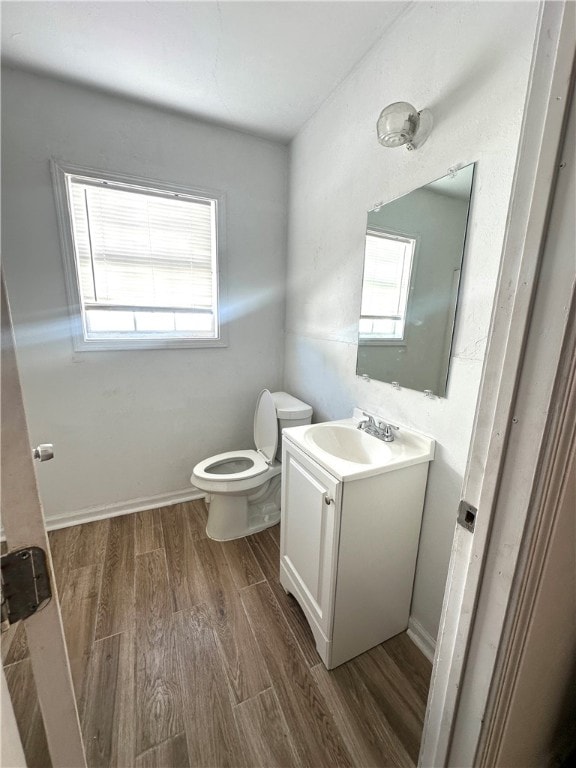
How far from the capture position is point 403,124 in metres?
1.13

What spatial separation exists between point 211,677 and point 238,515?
790 mm

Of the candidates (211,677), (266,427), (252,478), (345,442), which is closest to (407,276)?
(345,442)

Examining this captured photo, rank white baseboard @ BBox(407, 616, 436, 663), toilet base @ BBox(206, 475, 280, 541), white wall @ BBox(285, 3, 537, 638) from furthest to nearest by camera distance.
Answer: toilet base @ BBox(206, 475, 280, 541) → white baseboard @ BBox(407, 616, 436, 663) → white wall @ BBox(285, 3, 537, 638)

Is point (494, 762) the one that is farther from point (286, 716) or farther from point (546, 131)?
point (546, 131)

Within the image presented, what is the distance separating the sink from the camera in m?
1.11

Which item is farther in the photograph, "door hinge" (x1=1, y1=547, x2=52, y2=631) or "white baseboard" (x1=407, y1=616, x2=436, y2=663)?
"white baseboard" (x1=407, y1=616, x2=436, y2=663)

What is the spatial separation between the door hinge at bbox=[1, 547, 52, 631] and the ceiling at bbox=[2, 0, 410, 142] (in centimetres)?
185

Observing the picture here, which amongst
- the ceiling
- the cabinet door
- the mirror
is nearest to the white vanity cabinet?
the cabinet door

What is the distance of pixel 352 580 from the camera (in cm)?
117

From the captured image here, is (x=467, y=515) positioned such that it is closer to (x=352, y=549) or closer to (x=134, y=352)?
(x=352, y=549)

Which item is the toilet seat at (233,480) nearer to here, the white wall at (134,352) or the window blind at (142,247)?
the white wall at (134,352)

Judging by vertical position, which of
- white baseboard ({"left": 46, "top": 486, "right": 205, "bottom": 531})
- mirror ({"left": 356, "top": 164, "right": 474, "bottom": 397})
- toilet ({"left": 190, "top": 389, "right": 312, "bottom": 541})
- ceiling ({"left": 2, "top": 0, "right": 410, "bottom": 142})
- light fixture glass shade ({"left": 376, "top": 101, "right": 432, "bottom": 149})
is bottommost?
white baseboard ({"left": 46, "top": 486, "right": 205, "bottom": 531})

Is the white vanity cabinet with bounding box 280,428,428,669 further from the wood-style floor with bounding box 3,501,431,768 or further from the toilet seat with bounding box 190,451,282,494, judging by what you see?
the toilet seat with bounding box 190,451,282,494

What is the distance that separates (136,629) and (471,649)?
1.37 metres
